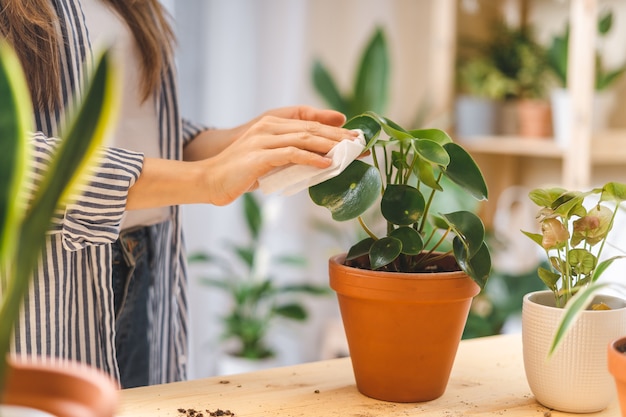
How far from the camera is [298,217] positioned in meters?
2.87

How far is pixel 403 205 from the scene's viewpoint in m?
0.86

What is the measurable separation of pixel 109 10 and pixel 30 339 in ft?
1.84

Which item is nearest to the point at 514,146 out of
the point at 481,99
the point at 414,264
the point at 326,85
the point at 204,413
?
the point at 481,99

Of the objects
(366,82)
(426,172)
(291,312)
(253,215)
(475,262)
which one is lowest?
(291,312)

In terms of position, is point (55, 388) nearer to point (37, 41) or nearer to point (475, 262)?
point (475, 262)

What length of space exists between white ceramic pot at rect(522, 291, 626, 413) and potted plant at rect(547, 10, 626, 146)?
1.69 m

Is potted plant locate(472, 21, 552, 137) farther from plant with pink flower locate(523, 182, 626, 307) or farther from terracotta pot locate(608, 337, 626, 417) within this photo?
terracotta pot locate(608, 337, 626, 417)

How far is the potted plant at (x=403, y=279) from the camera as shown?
2.77 ft

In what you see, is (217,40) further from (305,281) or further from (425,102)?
(305,281)

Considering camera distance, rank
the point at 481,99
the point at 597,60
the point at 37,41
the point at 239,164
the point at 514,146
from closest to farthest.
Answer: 1. the point at 239,164
2. the point at 37,41
3. the point at 597,60
4. the point at 514,146
5. the point at 481,99

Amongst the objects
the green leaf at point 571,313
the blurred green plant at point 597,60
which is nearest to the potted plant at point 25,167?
the green leaf at point 571,313

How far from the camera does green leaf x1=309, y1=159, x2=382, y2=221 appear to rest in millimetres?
835

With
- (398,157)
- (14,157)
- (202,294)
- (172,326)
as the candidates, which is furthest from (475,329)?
(14,157)

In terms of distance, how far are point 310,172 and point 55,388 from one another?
1.45 ft
